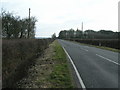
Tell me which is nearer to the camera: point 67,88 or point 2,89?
point 67,88

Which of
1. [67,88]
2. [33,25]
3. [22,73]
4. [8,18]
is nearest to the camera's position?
[67,88]

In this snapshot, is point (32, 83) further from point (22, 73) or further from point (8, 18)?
point (8, 18)

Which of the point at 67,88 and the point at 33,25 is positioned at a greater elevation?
the point at 33,25

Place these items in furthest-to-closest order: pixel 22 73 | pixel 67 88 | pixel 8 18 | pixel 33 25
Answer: pixel 33 25, pixel 8 18, pixel 22 73, pixel 67 88

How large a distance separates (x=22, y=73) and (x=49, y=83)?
3.24 meters

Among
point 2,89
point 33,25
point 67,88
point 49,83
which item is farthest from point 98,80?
point 33,25

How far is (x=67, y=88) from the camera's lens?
5816 mm

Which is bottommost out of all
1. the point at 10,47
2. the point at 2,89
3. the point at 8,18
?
the point at 2,89

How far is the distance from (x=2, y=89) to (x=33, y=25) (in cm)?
4999

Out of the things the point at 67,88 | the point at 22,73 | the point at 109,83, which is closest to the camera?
the point at 67,88

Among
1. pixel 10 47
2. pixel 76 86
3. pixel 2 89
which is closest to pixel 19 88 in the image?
pixel 2 89

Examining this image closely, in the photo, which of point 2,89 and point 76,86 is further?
point 2,89

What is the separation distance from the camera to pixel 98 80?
689cm

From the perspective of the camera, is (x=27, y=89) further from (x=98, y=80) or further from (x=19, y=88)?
(x=98, y=80)
